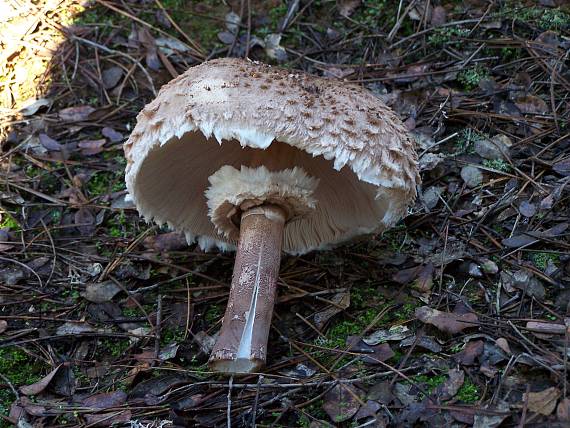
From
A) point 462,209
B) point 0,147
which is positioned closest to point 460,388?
point 462,209

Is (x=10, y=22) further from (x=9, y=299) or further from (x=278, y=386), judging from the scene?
(x=278, y=386)

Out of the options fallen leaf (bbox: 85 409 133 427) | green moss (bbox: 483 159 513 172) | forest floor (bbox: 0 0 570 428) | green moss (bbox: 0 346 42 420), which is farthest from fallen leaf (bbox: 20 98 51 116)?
green moss (bbox: 483 159 513 172)

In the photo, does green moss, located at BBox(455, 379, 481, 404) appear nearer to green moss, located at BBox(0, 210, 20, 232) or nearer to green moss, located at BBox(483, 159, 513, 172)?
green moss, located at BBox(483, 159, 513, 172)

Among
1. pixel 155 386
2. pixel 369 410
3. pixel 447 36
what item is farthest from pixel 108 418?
pixel 447 36

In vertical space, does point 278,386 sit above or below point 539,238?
below

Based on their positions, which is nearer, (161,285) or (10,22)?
(161,285)

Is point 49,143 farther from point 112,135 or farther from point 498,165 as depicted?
point 498,165
